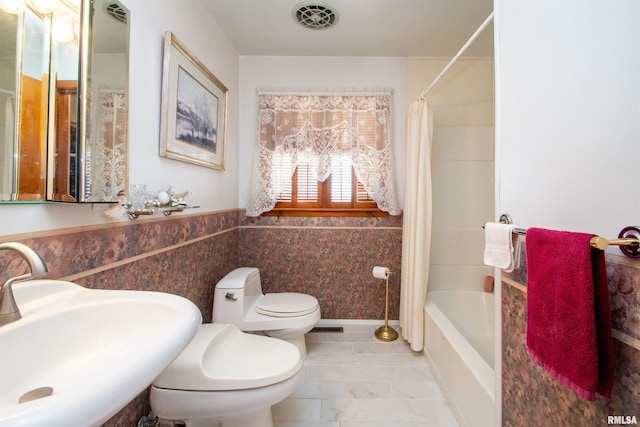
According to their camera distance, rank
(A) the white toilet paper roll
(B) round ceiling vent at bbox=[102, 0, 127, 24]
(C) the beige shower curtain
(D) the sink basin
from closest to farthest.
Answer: (D) the sink basin, (B) round ceiling vent at bbox=[102, 0, 127, 24], (C) the beige shower curtain, (A) the white toilet paper roll

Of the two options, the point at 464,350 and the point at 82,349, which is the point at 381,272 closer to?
the point at 464,350

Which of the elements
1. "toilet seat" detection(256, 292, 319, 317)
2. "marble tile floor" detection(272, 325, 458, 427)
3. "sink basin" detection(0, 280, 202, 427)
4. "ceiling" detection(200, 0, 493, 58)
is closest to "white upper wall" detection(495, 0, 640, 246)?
"ceiling" detection(200, 0, 493, 58)

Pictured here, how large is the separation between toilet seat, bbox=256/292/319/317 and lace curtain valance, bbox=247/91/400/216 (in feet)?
2.45

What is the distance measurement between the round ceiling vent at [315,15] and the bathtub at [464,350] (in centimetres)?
218

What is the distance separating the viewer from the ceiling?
1721mm

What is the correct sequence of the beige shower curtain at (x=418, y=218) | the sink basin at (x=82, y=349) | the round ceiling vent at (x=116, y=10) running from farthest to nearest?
the beige shower curtain at (x=418, y=218) → the round ceiling vent at (x=116, y=10) → the sink basin at (x=82, y=349)

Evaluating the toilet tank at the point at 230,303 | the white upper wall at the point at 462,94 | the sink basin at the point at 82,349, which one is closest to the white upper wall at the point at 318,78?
the white upper wall at the point at 462,94

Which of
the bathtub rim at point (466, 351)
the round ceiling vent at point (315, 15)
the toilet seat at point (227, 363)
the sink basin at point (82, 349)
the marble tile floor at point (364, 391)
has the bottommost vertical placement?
the marble tile floor at point (364, 391)

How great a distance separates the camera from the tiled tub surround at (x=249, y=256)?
3.64 feet

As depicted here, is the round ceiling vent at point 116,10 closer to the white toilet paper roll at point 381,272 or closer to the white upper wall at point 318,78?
the white upper wall at point 318,78

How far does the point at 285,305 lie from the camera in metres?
1.88

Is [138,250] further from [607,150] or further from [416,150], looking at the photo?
[416,150]

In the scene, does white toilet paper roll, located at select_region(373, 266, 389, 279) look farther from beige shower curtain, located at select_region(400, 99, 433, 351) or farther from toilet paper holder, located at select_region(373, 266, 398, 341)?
beige shower curtain, located at select_region(400, 99, 433, 351)

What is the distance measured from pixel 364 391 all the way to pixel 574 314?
4.46 ft
